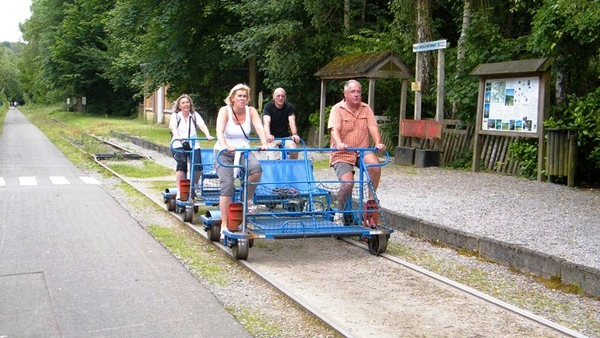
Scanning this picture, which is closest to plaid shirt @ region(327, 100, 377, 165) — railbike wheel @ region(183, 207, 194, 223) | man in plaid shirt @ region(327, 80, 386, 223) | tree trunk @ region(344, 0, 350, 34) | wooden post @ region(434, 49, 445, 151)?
man in plaid shirt @ region(327, 80, 386, 223)

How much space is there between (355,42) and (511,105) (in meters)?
10.2

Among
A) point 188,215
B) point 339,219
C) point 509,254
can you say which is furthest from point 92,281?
point 509,254

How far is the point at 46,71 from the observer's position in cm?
6400

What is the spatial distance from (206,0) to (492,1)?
47.4 feet

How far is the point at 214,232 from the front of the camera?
30.6 ft

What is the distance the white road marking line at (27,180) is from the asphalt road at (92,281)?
10.9 feet

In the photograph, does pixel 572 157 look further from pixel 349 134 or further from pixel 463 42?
pixel 349 134

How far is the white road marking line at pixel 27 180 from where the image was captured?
1616cm

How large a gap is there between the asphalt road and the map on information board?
839 cm

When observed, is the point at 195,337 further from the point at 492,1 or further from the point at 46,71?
the point at 46,71

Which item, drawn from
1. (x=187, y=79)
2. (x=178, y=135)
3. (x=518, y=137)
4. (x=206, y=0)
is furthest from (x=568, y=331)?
(x=187, y=79)

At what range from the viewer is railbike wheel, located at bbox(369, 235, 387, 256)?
8570 millimetres

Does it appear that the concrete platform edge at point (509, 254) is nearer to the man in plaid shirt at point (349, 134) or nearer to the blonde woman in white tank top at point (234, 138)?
the man in plaid shirt at point (349, 134)

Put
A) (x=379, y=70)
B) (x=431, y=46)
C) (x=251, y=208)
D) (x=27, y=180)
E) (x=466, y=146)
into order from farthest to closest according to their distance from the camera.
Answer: (x=379, y=70) < (x=466, y=146) < (x=431, y=46) < (x=27, y=180) < (x=251, y=208)
